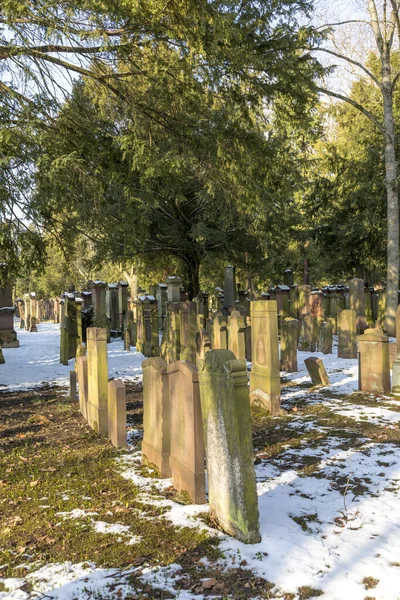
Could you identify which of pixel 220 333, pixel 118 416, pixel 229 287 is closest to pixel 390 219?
pixel 229 287

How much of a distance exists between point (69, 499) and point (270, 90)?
751cm

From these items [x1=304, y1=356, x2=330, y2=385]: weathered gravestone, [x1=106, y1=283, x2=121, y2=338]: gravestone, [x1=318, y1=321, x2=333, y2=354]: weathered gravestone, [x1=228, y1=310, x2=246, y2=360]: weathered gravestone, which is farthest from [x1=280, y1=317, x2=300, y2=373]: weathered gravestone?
[x1=106, y1=283, x2=121, y2=338]: gravestone

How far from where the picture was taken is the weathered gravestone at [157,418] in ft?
16.0

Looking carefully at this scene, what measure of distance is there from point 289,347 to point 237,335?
2.36 m

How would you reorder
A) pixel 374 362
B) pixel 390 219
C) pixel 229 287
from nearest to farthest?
pixel 374 362, pixel 390 219, pixel 229 287

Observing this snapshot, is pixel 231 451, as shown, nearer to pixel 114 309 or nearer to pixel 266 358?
pixel 266 358

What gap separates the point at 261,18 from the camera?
8.65m

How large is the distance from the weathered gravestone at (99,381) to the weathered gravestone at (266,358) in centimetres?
254

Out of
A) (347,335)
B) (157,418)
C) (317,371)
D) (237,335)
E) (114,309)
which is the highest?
(114,309)

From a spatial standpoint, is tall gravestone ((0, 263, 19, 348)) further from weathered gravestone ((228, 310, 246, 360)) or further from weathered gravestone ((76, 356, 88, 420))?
weathered gravestone ((228, 310, 246, 360))

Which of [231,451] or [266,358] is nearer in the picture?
[231,451]

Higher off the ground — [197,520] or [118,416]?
[118,416]

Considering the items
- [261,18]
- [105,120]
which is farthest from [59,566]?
[261,18]

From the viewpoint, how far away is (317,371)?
9.27 meters
